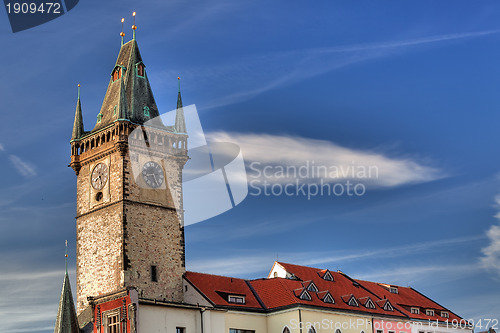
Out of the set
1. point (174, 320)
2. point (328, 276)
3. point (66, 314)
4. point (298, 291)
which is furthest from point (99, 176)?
point (328, 276)

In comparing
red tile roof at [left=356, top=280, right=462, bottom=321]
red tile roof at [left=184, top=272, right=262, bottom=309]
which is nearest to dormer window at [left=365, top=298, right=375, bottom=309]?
red tile roof at [left=356, top=280, right=462, bottom=321]

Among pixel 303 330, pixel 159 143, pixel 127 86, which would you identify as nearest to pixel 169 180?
pixel 159 143

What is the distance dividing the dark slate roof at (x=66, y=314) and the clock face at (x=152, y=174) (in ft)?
38.7

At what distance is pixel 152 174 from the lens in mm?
73812

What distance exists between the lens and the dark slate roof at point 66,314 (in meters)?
65.5

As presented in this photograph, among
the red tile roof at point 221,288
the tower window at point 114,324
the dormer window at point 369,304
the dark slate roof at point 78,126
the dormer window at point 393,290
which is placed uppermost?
the dark slate roof at point 78,126

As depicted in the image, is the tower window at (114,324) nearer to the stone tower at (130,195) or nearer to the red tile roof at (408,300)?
the stone tower at (130,195)

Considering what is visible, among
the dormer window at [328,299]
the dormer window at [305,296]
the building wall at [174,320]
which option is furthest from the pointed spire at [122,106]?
the dormer window at [328,299]

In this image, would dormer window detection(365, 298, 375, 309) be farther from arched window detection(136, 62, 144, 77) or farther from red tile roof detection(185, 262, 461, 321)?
arched window detection(136, 62, 144, 77)

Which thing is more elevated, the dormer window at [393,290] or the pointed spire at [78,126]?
the pointed spire at [78,126]

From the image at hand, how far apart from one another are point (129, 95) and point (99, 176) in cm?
826

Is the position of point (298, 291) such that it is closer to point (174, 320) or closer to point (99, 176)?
point (174, 320)

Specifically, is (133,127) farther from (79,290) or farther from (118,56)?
(79,290)

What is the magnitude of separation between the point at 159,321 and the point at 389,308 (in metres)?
29.3
